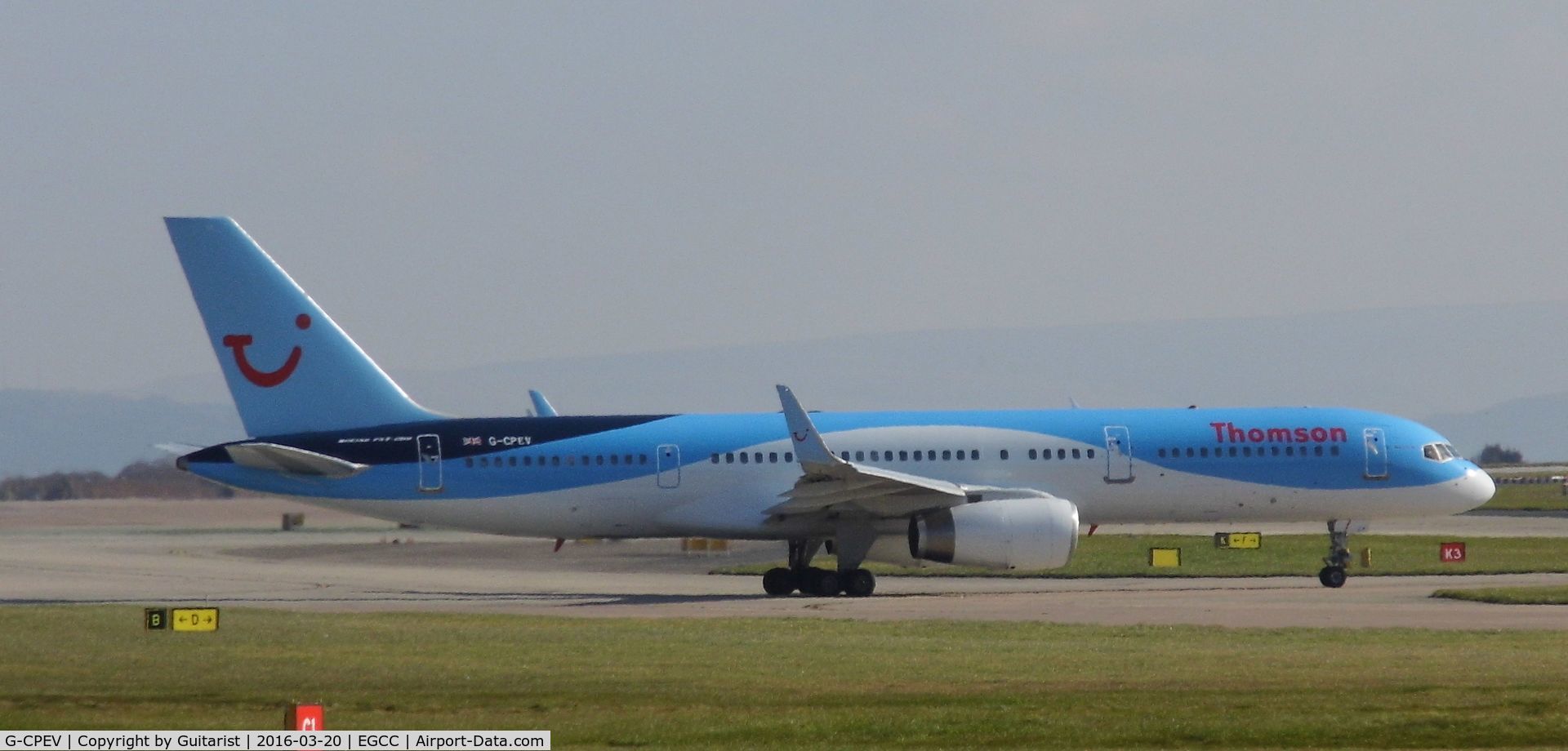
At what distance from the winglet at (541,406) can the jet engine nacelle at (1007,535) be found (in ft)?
30.9

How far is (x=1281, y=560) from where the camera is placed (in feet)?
149

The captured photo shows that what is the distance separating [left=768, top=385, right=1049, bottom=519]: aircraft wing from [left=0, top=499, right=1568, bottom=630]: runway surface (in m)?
1.73

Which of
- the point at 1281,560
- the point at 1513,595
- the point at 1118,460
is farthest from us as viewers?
the point at 1281,560

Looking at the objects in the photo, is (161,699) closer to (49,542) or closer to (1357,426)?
(1357,426)

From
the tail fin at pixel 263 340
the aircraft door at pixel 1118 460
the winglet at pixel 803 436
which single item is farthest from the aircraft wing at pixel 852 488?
the tail fin at pixel 263 340

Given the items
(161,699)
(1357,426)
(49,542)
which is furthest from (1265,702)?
(49,542)

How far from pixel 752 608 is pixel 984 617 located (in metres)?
4.75

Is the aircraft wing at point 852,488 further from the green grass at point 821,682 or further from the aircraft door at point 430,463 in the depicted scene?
the aircraft door at point 430,463

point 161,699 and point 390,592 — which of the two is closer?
point 161,699

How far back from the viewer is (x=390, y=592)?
3941cm

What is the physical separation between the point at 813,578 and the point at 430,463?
754 centimetres

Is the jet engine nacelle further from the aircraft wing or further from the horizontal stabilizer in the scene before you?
the horizontal stabilizer

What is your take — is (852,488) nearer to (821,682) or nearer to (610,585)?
(610,585)

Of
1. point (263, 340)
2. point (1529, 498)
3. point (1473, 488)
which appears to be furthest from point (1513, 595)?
point (1529, 498)
